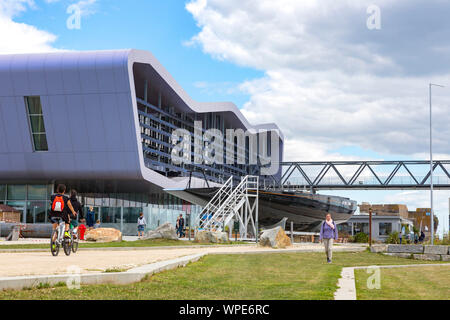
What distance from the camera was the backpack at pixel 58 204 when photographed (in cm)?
1584

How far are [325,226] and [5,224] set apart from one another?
79.7 ft

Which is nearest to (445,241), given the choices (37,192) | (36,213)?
(36,213)

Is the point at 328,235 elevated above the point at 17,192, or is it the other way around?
the point at 17,192

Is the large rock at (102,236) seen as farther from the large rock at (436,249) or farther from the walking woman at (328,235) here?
the large rock at (436,249)

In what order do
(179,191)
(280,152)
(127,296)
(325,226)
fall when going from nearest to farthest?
1. (127,296)
2. (325,226)
3. (179,191)
4. (280,152)

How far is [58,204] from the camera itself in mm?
15883

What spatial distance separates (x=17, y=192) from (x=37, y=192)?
1.78 meters

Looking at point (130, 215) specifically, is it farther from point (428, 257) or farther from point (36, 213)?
point (428, 257)

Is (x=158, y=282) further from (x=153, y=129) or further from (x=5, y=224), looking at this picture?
(x=153, y=129)

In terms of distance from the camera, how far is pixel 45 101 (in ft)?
148

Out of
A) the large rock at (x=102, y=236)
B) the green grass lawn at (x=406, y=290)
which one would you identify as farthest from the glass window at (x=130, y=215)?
the green grass lawn at (x=406, y=290)

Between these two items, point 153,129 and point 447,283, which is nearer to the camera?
point 447,283

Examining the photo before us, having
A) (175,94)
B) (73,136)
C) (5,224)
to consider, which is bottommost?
(5,224)
